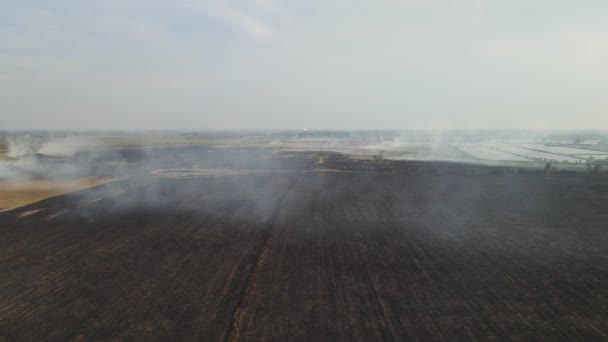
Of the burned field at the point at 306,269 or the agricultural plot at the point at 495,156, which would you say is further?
the agricultural plot at the point at 495,156

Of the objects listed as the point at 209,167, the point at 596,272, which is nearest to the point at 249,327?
the point at 596,272

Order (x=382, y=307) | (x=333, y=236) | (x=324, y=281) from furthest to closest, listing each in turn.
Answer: (x=333, y=236)
(x=324, y=281)
(x=382, y=307)

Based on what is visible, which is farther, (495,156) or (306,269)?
(495,156)

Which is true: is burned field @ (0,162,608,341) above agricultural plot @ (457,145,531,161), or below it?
below

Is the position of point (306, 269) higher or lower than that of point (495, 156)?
lower

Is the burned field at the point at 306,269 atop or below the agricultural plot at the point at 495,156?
below

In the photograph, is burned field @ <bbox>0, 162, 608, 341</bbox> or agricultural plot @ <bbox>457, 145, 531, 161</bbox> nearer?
burned field @ <bbox>0, 162, 608, 341</bbox>

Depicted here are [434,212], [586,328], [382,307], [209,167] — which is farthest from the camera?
[209,167]

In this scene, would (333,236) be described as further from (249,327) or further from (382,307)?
(249,327)
